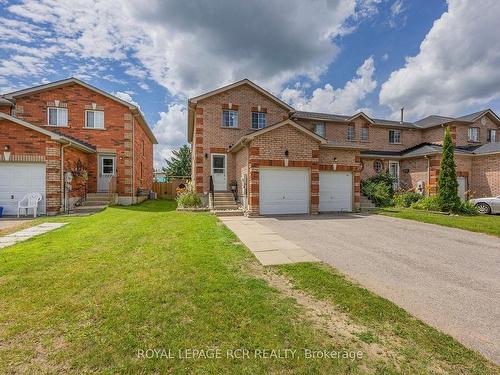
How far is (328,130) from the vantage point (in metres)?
20.9

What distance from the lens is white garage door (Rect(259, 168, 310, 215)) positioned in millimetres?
12641

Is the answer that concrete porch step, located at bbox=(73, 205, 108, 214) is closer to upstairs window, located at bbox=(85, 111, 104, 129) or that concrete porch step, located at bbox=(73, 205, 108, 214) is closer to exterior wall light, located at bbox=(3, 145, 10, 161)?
exterior wall light, located at bbox=(3, 145, 10, 161)

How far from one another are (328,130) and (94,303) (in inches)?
811

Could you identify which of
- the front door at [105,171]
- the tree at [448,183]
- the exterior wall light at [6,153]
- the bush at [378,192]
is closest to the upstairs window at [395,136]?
the bush at [378,192]

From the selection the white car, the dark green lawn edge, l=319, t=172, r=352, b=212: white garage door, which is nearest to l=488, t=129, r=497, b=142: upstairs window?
the white car

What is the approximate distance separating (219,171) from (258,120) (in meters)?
4.55

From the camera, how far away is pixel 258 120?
1719 centimetres

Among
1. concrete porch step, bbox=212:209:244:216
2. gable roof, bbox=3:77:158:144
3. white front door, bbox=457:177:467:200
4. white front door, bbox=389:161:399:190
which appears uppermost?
gable roof, bbox=3:77:158:144

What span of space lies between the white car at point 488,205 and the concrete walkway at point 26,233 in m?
21.1

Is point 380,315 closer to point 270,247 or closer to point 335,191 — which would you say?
point 270,247

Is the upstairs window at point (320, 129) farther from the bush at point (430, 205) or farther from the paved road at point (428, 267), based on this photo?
the paved road at point (428, 267)

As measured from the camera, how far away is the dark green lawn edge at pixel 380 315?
Result: 2.52 metres

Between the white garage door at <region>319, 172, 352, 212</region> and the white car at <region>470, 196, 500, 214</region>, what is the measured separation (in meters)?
7.40

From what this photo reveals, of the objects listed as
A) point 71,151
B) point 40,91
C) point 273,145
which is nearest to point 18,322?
point 273,145
